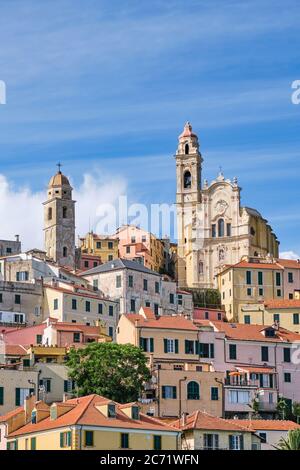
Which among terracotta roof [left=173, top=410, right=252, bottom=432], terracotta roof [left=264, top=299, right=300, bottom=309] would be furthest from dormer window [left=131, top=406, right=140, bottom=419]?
terracotta roof [left=264, top=299, right=300, bottom=309]

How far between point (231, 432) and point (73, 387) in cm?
1566

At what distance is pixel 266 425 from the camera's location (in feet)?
285

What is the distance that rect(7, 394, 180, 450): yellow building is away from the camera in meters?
72.5

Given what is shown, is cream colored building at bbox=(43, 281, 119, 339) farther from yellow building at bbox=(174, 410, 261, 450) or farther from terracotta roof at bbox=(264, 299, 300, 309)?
yellow building at bbox=(174, 410, 261, 450)

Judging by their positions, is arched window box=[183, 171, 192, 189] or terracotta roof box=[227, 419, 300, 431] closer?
terracotta roof box=[227, 419, 300, 431]

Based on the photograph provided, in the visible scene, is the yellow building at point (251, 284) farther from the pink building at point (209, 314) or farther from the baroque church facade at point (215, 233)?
the baroque church facade at point (215, 233)

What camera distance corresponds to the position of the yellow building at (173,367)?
9194 cm

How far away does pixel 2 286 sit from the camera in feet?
377

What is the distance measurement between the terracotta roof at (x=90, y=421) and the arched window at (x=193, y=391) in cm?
1464

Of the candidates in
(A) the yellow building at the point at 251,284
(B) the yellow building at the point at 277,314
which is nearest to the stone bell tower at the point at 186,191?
(A) the yellow building at the point at 251,284

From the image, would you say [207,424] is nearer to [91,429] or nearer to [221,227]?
[91,429]

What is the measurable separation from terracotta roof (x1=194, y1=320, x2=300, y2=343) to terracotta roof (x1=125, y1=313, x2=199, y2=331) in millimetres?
2945
